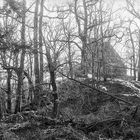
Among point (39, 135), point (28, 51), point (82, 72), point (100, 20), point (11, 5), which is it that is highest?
point (100, 20)

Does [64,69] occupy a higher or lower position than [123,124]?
higher

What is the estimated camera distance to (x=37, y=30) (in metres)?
16.0

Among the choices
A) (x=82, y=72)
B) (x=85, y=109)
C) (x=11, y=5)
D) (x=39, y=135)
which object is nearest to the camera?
(x=39, y=135)

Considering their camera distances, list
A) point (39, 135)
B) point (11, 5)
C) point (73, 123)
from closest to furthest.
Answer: point (39, 135) < point (73, 123) < point (11, 5)

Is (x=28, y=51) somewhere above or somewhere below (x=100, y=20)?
below

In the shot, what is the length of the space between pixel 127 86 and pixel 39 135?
1099 cm

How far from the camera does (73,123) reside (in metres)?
7.32

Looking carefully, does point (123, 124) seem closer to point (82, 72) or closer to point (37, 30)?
point (82, 72)

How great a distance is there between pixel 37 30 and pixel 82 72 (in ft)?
16.2

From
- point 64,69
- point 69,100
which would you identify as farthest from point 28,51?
point 69,100

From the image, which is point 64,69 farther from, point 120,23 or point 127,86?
point 120,23

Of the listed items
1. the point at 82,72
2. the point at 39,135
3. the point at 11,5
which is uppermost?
the point at 11,5

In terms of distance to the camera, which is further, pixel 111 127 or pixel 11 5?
pixel 11 5

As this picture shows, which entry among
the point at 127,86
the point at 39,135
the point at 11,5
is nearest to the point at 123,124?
the point at 39,135
